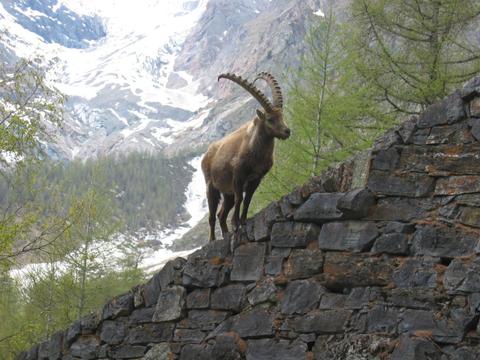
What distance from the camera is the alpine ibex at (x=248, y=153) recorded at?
897 cm

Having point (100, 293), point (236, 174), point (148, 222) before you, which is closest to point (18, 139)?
point (236, 174)

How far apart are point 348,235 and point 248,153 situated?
2106 millimetres

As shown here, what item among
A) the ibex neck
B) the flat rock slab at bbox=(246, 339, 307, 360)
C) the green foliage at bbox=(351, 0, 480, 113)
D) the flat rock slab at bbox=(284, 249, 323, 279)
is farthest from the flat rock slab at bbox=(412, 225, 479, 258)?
the green foliage at bbox=(351, 0, 480, 113)

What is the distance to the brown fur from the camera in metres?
8.97

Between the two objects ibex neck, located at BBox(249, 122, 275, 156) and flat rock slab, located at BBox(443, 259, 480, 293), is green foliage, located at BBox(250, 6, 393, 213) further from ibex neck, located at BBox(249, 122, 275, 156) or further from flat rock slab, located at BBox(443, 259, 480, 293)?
flat rock slab, located at BBox(443, 259, 480, 293)

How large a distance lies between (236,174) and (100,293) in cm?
1191

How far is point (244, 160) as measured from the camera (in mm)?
9125

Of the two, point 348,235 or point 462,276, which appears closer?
point 462,276

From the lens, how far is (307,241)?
8.06 meters

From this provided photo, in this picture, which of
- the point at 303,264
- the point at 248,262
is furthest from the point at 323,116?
the point at 303,264

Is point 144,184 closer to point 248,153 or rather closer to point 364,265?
point 248,153

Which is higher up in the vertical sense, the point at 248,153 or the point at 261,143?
the point at 261,143

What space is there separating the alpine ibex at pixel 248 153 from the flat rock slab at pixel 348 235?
4.99ft

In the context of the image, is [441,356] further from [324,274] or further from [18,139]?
[18,139]
